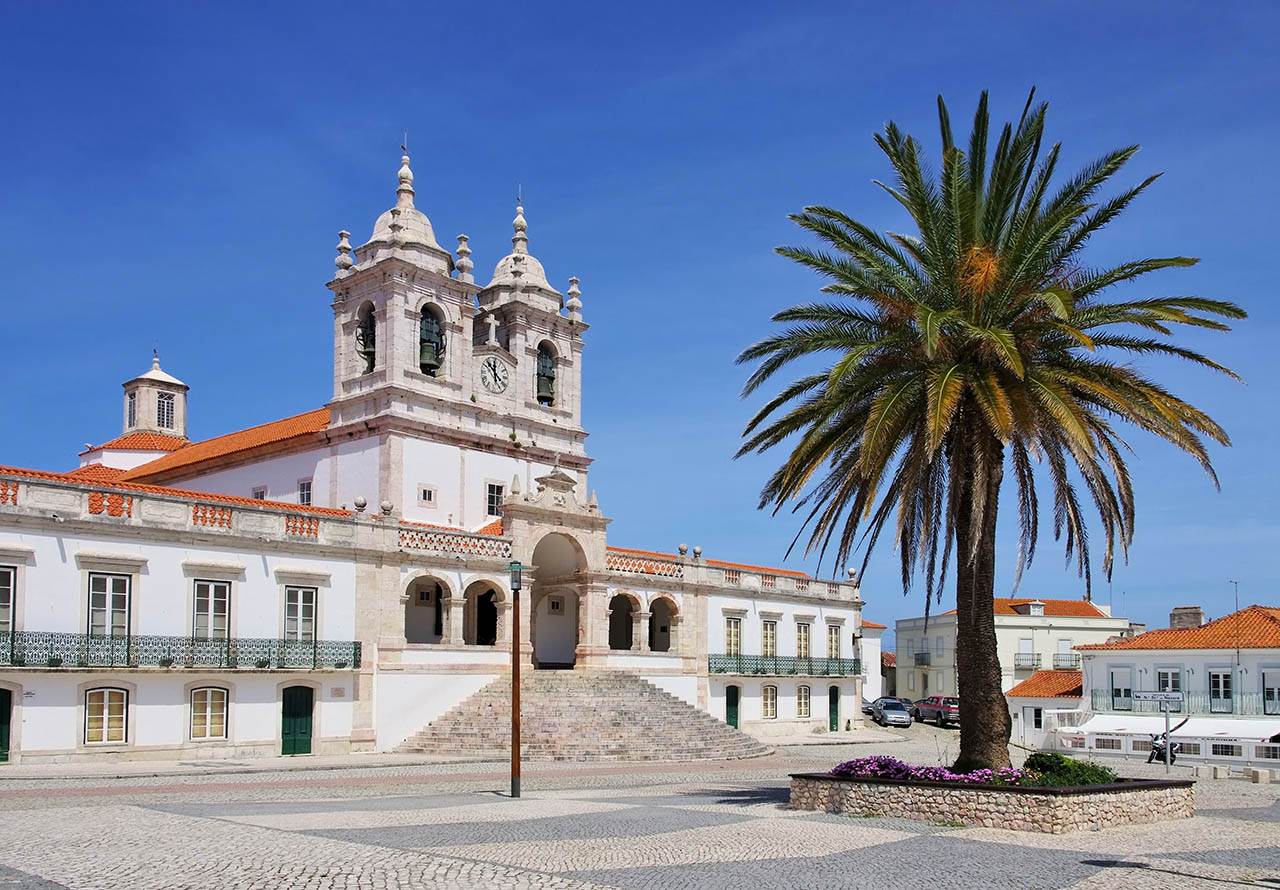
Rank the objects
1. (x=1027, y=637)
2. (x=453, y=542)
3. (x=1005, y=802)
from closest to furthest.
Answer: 1. (x=1005, y=802)
2. (x=453, y=542)
3. (x=1027, y=637)

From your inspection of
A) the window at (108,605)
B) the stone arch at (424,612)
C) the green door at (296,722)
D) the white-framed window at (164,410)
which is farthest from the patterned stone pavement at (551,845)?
the white-framed window at (164,410)

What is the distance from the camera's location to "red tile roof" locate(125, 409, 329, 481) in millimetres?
46219

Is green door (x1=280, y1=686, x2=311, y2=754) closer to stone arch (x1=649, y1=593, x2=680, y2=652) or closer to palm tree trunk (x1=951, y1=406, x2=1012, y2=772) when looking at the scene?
stone arch (x1=649, y1=593, x2=680, y2=652)

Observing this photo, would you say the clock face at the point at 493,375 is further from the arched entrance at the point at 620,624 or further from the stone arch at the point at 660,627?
the stone arch at the point at 660,627

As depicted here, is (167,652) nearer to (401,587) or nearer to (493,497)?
(401,587)

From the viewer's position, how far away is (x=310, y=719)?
31625 mm

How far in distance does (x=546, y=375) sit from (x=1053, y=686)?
22235 mm

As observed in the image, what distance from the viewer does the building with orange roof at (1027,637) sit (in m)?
66.8

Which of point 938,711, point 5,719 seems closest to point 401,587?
point 5,719

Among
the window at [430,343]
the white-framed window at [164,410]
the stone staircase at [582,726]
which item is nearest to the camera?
the stone staircase at [582,726]

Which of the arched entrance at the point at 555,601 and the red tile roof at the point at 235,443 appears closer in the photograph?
the arched entrance at the point at 555,601

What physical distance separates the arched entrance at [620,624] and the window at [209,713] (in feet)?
60.9

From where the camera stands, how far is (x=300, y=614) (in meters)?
31.8

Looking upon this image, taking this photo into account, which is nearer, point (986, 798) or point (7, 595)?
point (986, 798)
